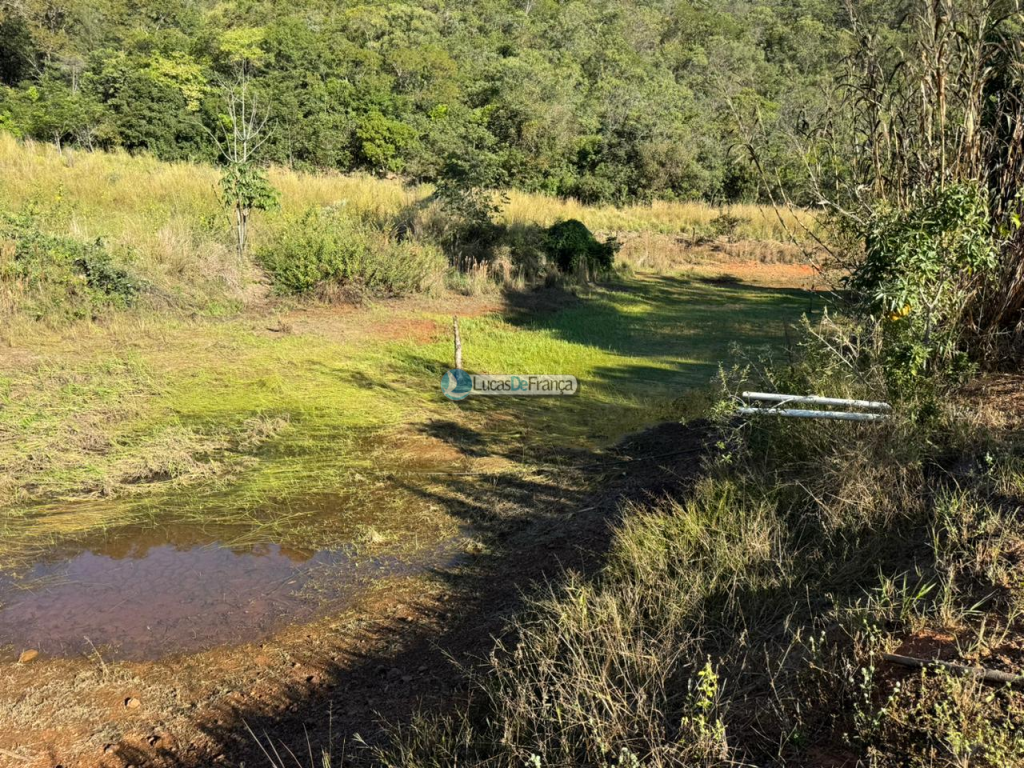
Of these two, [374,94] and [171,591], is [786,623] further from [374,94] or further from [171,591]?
[374,94]

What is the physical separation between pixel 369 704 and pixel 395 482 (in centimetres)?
269

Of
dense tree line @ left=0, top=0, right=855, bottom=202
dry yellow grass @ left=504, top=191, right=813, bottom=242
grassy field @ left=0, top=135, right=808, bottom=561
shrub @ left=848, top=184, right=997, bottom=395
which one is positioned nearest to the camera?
shrub @ left=848, top=184, right=997, bottom=395

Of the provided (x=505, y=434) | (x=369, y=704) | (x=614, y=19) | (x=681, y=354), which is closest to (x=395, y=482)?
(x=505, y=434)

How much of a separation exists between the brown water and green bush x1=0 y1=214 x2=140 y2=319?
6327 millimetres

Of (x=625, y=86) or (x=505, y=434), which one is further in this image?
(x=625, y=86)

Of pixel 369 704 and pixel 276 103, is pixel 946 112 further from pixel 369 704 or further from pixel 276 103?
pixel 276 103

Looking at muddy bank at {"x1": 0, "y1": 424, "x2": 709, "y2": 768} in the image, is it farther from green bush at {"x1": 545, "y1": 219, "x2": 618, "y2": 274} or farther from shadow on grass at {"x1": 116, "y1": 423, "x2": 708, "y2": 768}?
green bush at {"x1": 545, "y1": 219, "x2": 618, "y2": 274}

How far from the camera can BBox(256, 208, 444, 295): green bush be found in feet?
39.1

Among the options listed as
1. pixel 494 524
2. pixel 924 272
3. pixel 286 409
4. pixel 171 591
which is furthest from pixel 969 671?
pixel 286 409

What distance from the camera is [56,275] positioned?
32.5 feet

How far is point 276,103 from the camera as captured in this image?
25.4 meters

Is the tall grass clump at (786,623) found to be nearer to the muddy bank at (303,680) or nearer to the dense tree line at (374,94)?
the muddy bank at (303,680)

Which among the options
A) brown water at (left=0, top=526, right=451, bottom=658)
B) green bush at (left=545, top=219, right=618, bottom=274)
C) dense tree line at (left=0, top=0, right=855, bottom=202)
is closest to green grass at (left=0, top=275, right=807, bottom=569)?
brown water at (left=0, top=526, right=451, bottom=658)

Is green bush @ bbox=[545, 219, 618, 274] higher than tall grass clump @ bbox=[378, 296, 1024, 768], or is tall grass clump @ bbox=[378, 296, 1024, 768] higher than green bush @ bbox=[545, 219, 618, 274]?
green bush @ bbox=[545, 219, 618, 274]
